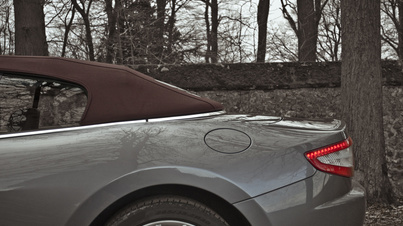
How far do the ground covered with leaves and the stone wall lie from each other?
125 cm

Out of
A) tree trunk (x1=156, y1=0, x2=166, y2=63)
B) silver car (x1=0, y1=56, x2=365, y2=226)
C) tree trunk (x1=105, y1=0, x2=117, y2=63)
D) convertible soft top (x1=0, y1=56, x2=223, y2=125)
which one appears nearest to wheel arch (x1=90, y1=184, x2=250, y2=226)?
silver car (x1=0, y1=56, x2=365, y2=226)

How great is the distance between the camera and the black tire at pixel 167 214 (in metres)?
2.13

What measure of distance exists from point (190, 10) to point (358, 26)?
8.17 meters

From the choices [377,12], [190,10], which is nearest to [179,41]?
[190,10]

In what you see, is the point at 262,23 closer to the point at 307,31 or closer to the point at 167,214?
the point at 307,31

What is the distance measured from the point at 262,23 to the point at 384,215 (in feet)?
24.3

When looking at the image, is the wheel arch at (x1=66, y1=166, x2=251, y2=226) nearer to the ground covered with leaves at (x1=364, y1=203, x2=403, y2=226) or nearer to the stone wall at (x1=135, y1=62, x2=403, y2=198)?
the ground covered with leaves at (x1=364, y1=203, x2=403, y2=226)

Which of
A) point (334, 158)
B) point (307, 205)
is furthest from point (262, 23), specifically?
point (307, 205)

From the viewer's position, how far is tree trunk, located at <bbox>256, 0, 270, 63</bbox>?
10664 mm

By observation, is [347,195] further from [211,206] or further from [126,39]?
[126,39]

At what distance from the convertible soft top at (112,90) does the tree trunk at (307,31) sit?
672cm

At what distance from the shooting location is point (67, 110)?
7.72ft

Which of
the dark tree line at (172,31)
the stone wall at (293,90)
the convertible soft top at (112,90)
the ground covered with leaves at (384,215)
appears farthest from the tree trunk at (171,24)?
the convertible soft top at (112,90)

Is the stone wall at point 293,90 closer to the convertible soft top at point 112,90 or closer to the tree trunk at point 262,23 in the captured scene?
the convertible soft top at point 112,90
